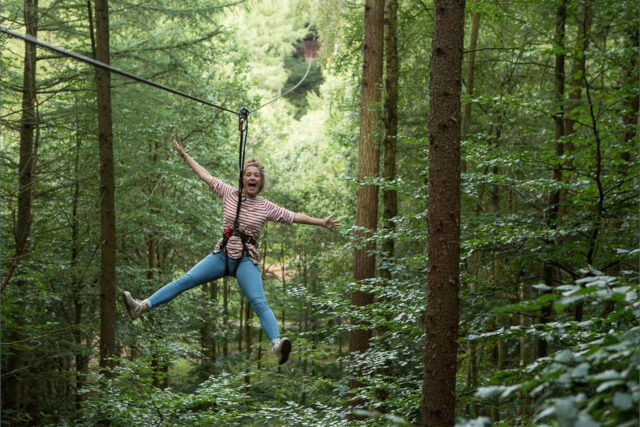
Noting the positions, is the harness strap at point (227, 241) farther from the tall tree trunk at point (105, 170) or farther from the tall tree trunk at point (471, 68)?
the tall tree trunk at point (471, 68)

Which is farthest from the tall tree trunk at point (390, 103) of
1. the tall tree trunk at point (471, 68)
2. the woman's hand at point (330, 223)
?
the woman's hand at point (330, 223)

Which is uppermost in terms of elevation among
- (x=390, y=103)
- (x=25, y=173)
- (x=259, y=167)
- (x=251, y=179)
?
(x=390, y=103)

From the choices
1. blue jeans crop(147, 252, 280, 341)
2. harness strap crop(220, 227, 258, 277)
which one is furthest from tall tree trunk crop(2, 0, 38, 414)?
harness strap crop(220, 227, 258, 277)

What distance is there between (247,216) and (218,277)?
1.87 feet

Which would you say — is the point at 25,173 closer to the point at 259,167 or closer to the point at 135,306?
the point at 135,306

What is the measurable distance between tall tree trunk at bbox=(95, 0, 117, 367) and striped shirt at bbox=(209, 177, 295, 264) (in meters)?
2.72

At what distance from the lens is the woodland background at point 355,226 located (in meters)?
4.53

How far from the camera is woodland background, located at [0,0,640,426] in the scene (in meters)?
4.53

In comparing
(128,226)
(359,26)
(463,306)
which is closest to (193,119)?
(128,226)

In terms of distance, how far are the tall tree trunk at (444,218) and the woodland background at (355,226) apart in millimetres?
366

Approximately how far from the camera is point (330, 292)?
20.2 feet

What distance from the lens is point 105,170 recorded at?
7.38 m

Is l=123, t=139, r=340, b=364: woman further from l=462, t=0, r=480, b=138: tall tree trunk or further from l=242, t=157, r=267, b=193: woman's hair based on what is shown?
l=462, t=0, r=480, b=138: tall tree trunk

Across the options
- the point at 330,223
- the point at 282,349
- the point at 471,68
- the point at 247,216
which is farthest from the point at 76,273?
the point at 471,68
